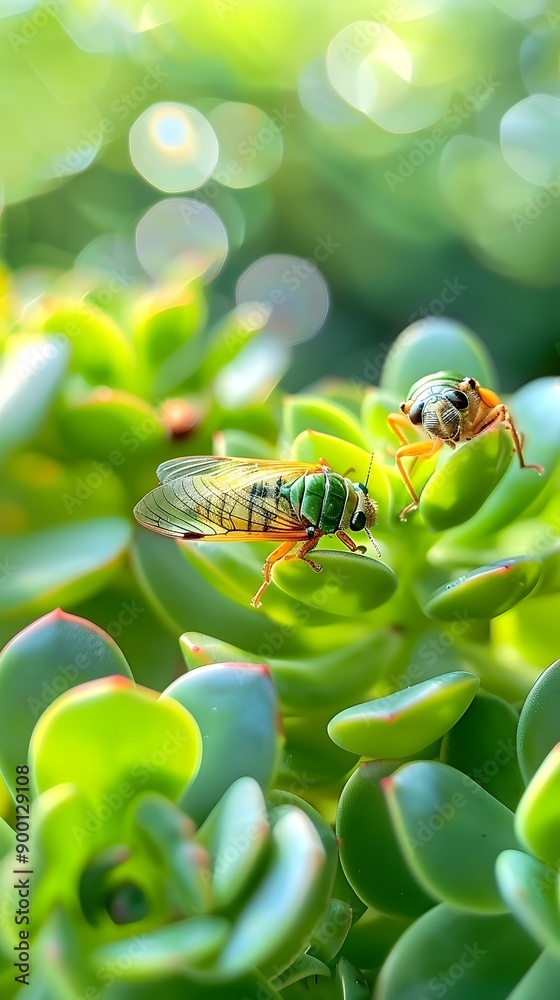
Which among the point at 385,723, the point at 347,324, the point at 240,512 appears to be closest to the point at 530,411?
the point at 240,512

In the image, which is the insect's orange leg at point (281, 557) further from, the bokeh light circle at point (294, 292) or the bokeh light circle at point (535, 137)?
the bokeh light circle at point (535, 137)

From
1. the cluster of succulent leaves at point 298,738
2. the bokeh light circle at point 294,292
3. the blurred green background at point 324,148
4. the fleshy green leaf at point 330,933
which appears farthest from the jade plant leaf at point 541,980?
the bokeh light circle at point 294,292

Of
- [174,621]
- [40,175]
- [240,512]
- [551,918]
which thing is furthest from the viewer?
[40,175]

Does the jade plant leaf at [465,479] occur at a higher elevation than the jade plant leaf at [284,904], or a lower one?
higher

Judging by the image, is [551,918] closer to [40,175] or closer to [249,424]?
[249,424]

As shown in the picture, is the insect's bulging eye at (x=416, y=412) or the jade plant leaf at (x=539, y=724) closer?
the jade plant leaf at (x=539, y=724)

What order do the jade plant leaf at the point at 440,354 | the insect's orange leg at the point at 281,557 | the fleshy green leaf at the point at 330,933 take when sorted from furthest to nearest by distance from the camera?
the jade plant leaf at the point at 440,354 < the insect's orange leg at the point at 281,557 < the fleshy green leaf at the point at 330,933

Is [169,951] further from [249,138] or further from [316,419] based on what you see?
[249,138]
